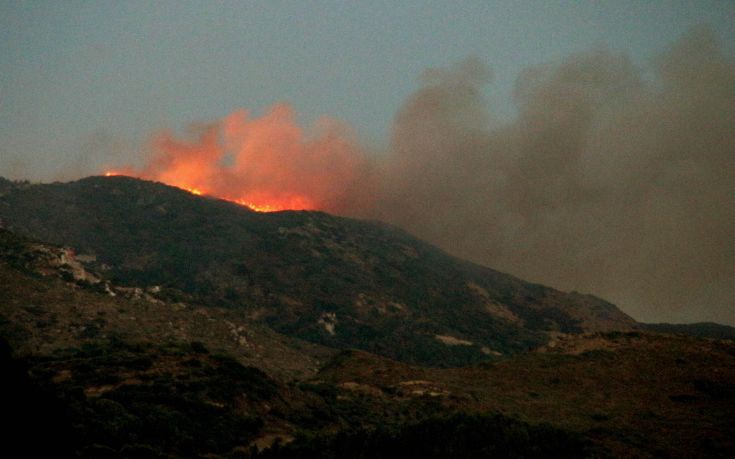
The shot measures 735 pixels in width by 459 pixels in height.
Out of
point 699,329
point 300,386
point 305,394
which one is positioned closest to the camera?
point 305,394

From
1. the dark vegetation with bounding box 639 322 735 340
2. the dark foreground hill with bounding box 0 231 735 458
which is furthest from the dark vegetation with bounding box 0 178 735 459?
the dark vegetation with bounding box 639 322 735 340

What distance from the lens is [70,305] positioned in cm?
6600

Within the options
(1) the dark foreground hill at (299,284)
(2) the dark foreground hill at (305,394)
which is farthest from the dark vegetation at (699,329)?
(2) the dark foreground hill at (305,394)

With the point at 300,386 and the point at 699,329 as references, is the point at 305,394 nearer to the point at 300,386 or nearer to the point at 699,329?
the point at 300,386

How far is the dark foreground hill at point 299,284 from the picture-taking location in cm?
14100

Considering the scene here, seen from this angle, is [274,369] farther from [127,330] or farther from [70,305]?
[70,305]

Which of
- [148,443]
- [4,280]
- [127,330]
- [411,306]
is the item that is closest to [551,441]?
[148,443]

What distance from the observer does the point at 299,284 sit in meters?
168

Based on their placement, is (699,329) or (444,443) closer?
(444,443)

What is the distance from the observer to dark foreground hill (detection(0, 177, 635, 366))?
14100 cm

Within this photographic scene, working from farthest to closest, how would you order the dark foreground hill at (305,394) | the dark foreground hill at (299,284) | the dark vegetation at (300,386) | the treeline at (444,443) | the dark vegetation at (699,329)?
the dark vegetation at (699,329)
the dark foreground hill at (299,284)
the treeline at (444,443)
the dark vegetation at (300,386)
the dark foreground hill at (305,394)

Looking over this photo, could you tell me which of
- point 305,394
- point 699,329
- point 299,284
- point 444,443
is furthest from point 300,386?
point 699,329

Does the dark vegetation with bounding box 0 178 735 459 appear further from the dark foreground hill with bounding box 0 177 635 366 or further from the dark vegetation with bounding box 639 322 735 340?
the dark vegetation with bounding box 639 322 735 340

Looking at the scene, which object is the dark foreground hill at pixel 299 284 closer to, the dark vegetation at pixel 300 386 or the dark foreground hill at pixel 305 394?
the dark vegetation at pixel 300 386
